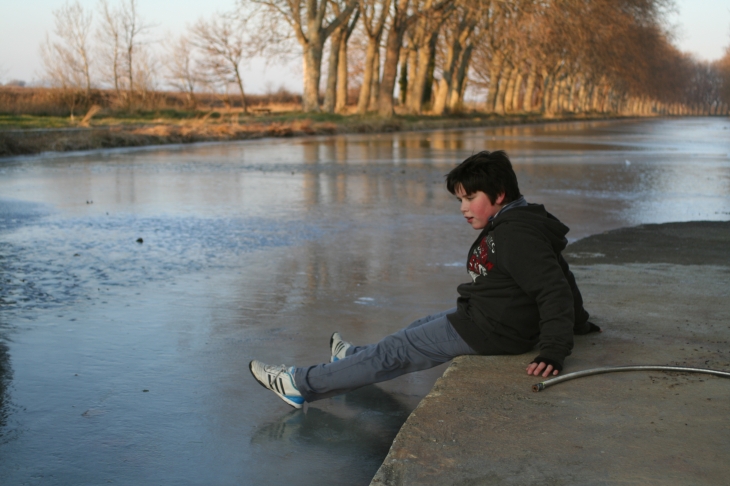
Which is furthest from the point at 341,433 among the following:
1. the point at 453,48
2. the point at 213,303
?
the point at 453,48

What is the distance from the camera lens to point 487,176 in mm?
3338

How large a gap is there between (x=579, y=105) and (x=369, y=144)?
74926 millimetres

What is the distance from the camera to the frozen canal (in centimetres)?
287

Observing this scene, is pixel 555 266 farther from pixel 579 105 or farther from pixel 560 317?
pixel 579 105

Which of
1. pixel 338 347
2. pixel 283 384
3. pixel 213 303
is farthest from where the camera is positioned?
pixel 213 303

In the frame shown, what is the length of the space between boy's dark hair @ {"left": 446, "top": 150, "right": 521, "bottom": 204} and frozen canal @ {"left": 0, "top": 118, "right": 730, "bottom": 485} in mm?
884

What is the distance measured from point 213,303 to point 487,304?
6.93 feet

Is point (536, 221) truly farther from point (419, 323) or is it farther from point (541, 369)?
point (419, 323)

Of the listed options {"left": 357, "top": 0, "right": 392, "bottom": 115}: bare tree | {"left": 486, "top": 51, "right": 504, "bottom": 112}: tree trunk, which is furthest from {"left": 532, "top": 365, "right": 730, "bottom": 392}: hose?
{"left": 486, "top": 51, "right": 504, "bottom": 112}: tree trunk

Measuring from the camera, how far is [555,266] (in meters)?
3.14

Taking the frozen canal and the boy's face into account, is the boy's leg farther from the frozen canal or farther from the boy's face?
the boy's face

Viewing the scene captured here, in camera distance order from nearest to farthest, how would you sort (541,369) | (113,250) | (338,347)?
(541,369)
(338,347)
(113,250)

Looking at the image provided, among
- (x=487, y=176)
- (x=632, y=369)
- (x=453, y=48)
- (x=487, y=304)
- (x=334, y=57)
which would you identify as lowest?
(x=632, y=369)

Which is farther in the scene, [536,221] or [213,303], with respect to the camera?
[213,303]
